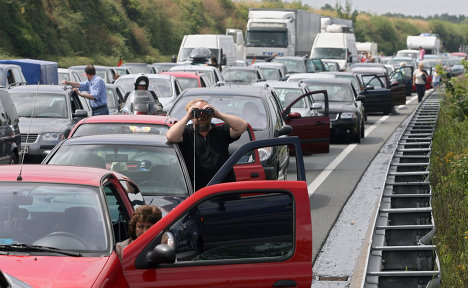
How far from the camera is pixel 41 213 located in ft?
22.3

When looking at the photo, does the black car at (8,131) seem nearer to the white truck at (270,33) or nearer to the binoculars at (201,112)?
the binoculars at (201,112)

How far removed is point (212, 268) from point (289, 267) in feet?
1.45

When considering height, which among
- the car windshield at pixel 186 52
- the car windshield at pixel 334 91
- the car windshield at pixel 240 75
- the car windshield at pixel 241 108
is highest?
the car windshield at pixel 241 108

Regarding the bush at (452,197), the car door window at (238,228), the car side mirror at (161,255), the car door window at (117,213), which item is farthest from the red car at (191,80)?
the car side mirror at (161,255)

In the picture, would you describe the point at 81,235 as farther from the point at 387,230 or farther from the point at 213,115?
the point at 387,230

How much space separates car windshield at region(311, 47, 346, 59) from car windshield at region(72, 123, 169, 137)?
46.6 metres

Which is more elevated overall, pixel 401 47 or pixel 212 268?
pixel 212 268

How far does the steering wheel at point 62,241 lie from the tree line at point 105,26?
1561 inches

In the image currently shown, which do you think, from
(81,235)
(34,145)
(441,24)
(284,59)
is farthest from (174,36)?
(441,24)

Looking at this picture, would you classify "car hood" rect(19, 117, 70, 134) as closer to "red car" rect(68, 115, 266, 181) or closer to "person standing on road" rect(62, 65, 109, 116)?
"person standing on road" rect(62, 65, 109, 116)

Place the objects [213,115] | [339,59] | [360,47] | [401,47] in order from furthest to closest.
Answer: [401,47], [360,47], [339,59], [213,115]

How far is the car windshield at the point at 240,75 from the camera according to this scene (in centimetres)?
3722

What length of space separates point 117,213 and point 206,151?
262 centimetres

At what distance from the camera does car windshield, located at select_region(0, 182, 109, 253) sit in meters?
6.56
